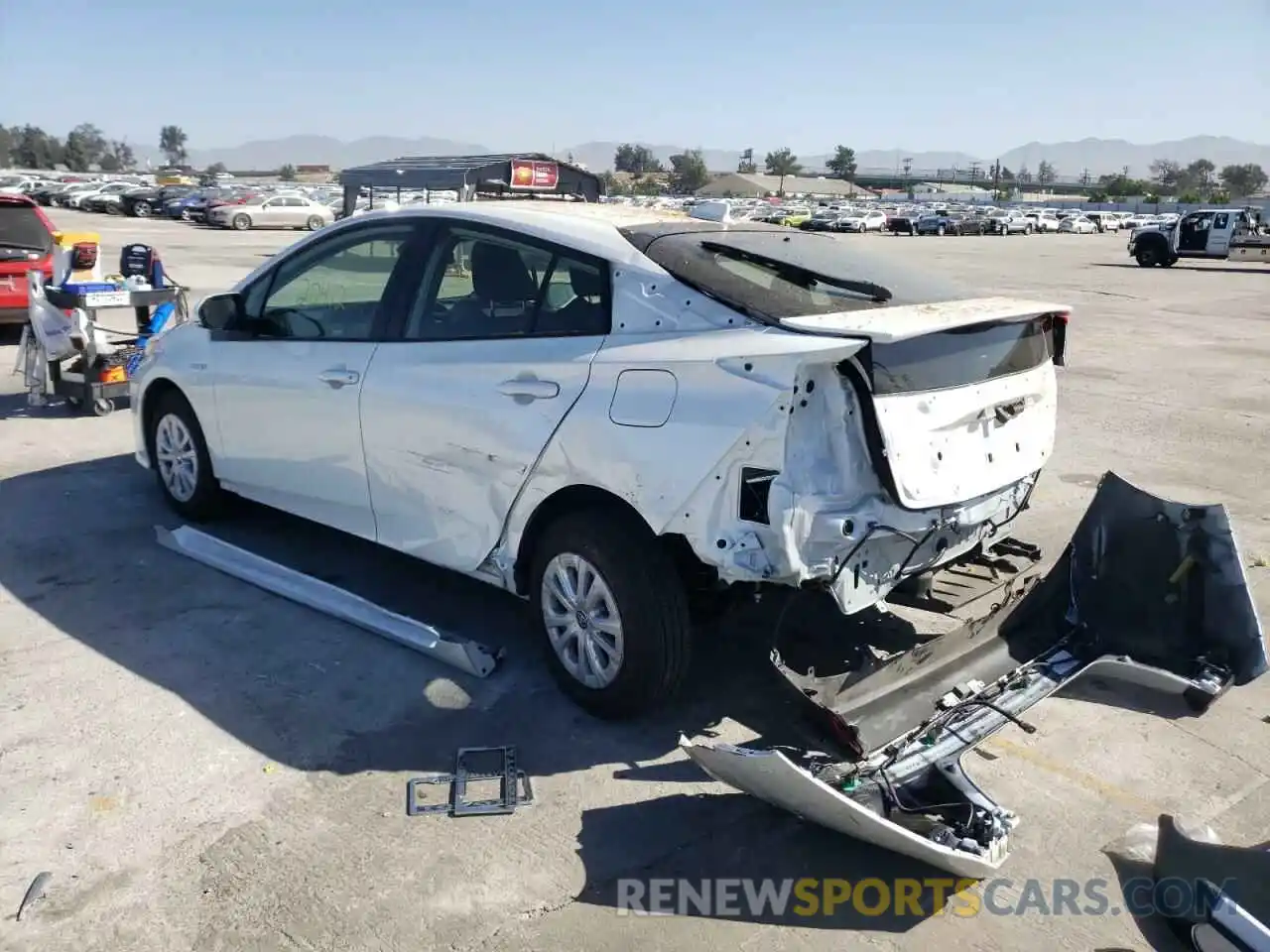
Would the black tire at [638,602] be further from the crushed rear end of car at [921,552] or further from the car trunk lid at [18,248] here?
the car trunk lid at [18,248]

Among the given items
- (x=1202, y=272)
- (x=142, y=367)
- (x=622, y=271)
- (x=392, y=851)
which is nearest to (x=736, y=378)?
(x=622, y=271)

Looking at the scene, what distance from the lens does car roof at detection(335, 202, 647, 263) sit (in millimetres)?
3904

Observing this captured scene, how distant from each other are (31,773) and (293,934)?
134cm

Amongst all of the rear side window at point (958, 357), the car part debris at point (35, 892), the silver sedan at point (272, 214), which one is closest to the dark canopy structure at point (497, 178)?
the rear side window at point (958, 357)

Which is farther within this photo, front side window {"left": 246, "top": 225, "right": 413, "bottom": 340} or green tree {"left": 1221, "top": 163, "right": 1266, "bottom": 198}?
green tree {"left": 1221, "top": 163, "right": 1266, "bottom": 198}

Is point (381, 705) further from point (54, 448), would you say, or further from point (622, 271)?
point (54, 448)

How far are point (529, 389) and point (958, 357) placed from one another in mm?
1532

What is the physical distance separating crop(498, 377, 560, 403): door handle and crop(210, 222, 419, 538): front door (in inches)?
33.7

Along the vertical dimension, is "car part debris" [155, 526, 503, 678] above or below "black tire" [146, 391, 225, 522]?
below

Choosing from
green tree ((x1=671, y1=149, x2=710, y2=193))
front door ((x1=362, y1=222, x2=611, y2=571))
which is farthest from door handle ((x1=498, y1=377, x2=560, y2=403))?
green tree ((x1=671, y1=149, x2=710, y2=193))

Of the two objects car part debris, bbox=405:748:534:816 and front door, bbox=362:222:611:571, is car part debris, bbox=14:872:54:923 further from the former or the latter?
front door, bbox=362:222:611:571

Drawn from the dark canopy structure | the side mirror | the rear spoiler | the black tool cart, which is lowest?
the black tool cart

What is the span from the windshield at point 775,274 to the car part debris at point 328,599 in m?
1.76

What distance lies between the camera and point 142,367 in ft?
19.7
